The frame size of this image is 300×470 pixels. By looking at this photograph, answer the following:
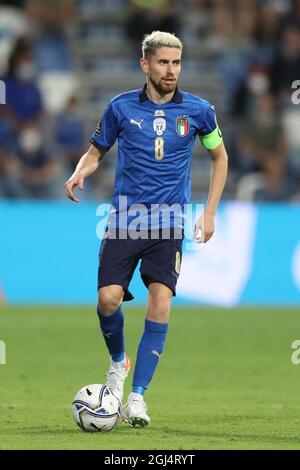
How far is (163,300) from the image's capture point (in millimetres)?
7613

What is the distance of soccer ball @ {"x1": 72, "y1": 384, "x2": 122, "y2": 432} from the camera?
7.30 metres

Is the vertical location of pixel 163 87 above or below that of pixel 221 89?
below

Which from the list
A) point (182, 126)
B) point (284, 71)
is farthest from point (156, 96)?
point (284, 71)

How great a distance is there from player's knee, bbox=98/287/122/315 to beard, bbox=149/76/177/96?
1.28 meters

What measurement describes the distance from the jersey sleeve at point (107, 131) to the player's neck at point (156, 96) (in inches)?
10.2

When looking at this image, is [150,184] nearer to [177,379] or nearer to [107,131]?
[107,131]

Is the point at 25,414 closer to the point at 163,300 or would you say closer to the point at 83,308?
the point at 163,300

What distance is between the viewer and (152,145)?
7766mm

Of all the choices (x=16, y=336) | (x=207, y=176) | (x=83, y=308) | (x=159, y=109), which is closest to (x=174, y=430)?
(x=159, y=109)

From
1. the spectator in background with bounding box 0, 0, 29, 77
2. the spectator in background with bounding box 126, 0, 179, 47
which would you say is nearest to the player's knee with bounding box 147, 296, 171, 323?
the spectator in background with bounding box 0, 0, 29, 77

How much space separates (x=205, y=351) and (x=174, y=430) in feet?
14.7

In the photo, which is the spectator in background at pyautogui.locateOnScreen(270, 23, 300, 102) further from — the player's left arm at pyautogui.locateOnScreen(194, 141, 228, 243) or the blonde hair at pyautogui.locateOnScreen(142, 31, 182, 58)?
the blonde hair at pyautogui.locateOnScreen(142, 31, 182, 58)

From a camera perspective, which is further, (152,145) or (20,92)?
(20,92)

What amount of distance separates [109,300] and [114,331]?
0.28m
